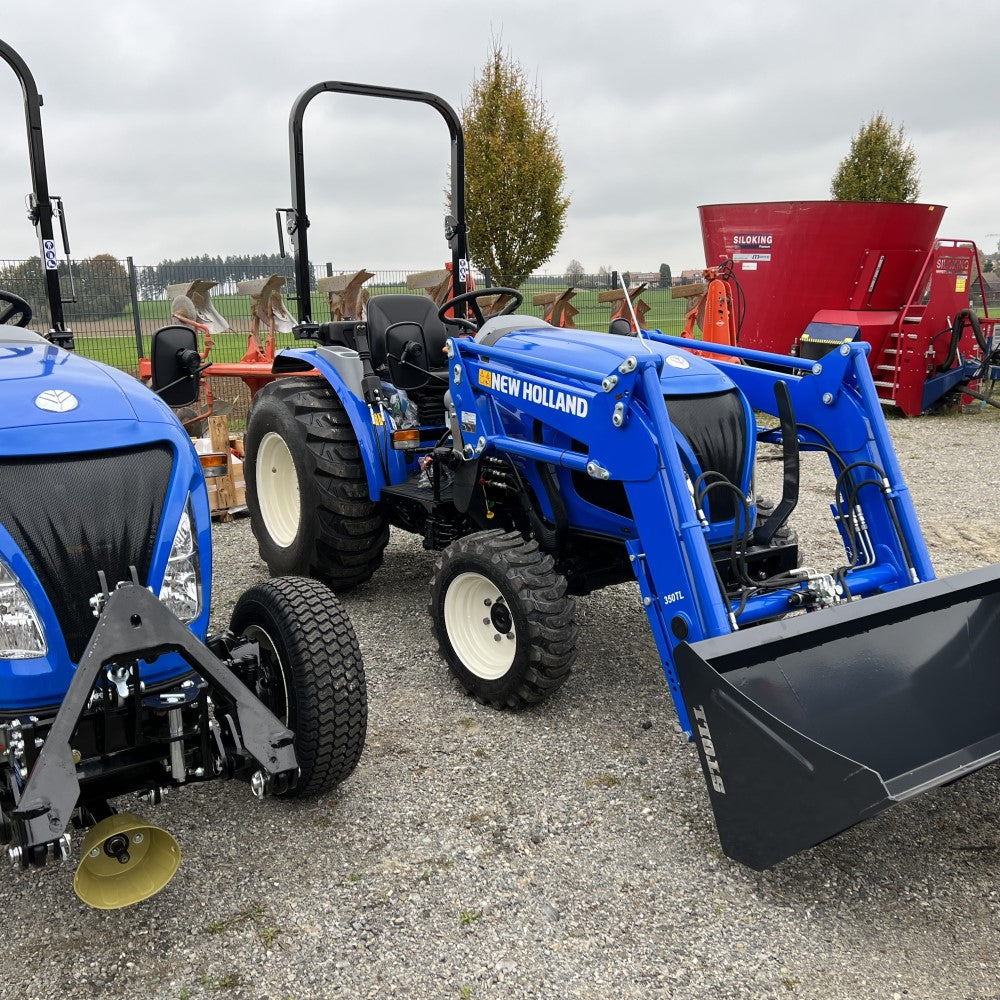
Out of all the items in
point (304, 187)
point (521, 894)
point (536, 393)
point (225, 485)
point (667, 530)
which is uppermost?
point (304, 187)

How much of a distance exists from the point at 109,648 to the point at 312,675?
64 cm

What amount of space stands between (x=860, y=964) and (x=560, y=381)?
2003 mm

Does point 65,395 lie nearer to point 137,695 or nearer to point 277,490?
point 137,695

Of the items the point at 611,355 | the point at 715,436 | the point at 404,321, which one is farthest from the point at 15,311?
the point at 715,436

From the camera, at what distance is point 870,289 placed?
35.6 feet

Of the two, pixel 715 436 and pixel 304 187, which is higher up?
pixel 304 187

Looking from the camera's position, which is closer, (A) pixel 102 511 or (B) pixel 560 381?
(A) pixel 102 511

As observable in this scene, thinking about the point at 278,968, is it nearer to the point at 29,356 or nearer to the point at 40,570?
the point at 40,570

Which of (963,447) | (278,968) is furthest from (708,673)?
(963,447)

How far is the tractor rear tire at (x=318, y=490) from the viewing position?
438cm

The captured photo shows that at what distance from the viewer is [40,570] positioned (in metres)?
2.21

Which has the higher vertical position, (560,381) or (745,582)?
(560,381)


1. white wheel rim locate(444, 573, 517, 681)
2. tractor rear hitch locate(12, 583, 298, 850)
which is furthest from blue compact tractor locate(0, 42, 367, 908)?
white wheel rim locate(444, 573, 517, 681)

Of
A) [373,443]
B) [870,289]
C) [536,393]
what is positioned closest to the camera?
[536,393]
